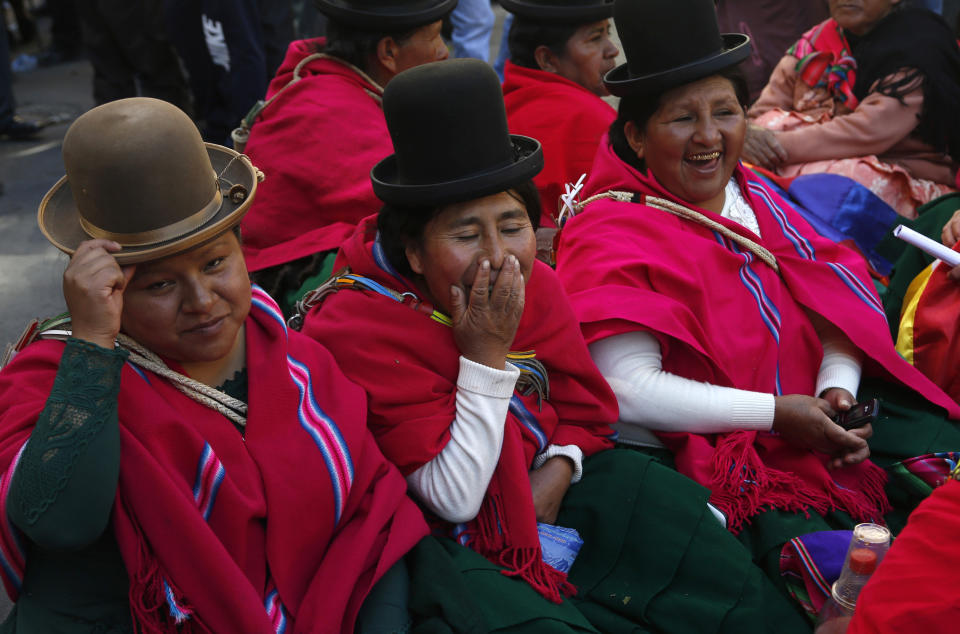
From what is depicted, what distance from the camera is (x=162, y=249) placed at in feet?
6.37

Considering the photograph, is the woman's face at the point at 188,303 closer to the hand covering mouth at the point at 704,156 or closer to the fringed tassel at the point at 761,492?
the fringed tassel at the point at 761,492

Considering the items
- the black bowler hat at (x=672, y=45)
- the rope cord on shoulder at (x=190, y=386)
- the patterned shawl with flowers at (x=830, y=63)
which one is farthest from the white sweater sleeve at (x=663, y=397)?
the patterned shawl with flowers at (x=830, y=63)

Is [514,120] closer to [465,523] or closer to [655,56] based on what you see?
[655,56]

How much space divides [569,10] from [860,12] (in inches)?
55.2

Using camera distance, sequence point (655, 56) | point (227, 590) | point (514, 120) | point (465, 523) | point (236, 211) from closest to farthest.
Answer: point (227, 590) < point (236, 211) < point (465, 523) < point (655, 56) < point (514, 120)

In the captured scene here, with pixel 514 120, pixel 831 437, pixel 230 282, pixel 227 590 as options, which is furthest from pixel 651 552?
pixel 514 120

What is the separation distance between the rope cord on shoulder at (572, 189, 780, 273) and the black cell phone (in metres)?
0.54

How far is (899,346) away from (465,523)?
190 cm

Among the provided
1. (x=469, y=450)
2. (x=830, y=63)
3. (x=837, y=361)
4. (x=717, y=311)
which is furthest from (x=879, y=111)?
(x=469, y=450)

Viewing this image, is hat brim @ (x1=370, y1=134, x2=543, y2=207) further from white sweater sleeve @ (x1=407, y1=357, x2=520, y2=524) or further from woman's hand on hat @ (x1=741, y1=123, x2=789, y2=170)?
woman's hand on hat @ (x1=741, y1=123, x2=789, y2=170)

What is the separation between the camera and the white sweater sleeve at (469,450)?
90.7 inches

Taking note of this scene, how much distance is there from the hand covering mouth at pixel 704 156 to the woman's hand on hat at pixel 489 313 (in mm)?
973

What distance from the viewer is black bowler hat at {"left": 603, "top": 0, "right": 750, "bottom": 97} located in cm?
296

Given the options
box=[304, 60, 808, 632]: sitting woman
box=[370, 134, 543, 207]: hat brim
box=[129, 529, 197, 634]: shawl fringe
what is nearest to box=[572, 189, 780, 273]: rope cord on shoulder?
box=[304, 60, 808, 632]: sitting woman
